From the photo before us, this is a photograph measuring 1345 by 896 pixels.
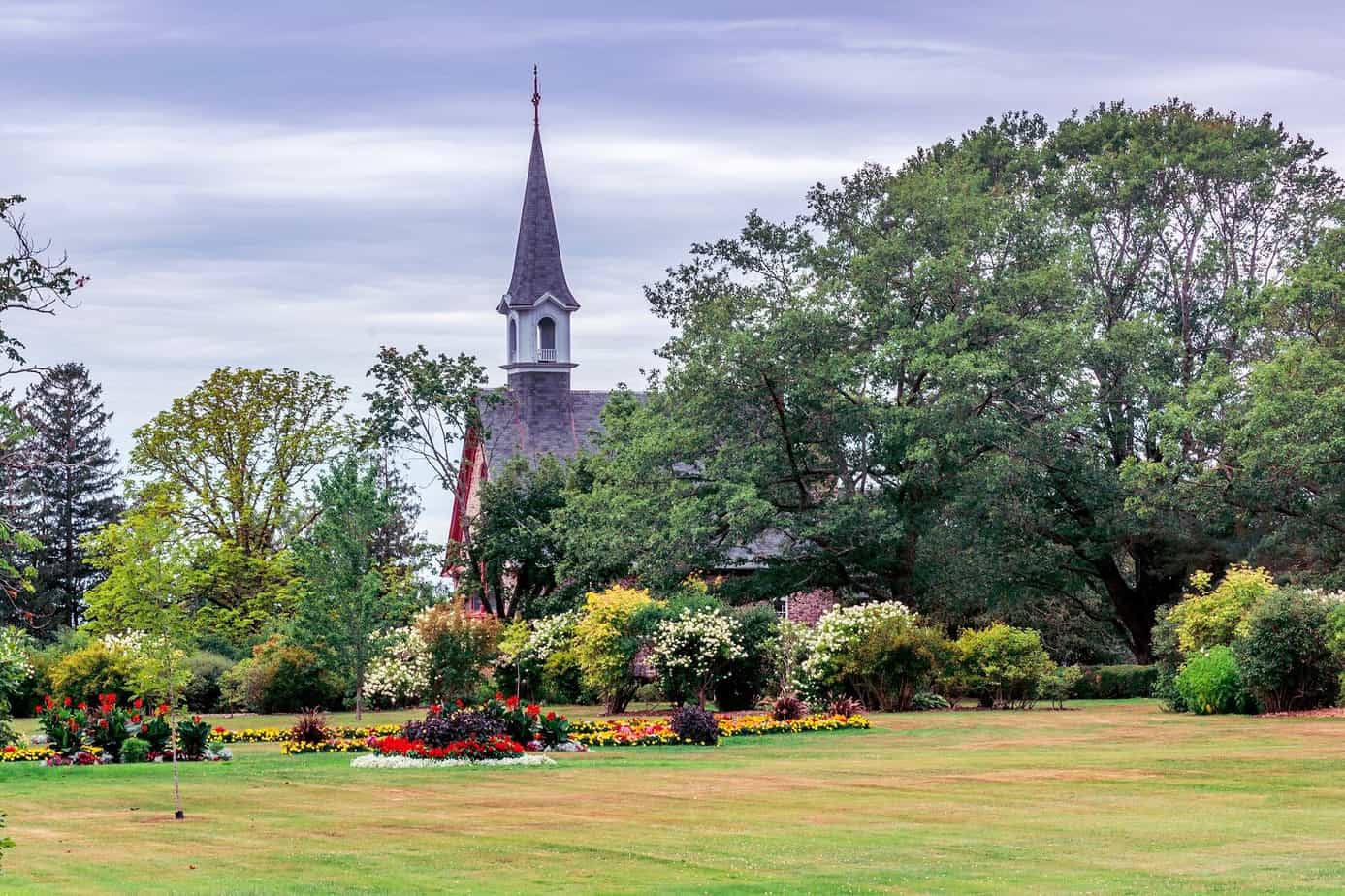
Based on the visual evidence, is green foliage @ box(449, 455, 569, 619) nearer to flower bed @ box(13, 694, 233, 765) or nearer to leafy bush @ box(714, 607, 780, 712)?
leafy bush @ box(714, 607, 780, 712)

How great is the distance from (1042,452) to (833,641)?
9620 millimetres

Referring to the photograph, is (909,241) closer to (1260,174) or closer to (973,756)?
Answer: (1260,174)

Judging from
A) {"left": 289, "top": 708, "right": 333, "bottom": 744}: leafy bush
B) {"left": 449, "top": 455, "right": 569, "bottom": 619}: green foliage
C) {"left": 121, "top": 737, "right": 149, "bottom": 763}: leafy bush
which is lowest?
{"left": 121, "top": 737, "right": 149, "bottom": 763}: leafy bush

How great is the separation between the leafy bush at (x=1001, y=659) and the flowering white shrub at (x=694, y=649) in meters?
4.61

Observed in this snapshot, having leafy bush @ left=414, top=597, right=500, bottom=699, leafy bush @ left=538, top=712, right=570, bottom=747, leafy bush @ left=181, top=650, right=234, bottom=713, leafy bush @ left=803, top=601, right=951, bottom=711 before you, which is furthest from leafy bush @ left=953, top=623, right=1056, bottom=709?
leafy bush @ left=181, top=650, right=234, bottom=713

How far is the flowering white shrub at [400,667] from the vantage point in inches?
1478

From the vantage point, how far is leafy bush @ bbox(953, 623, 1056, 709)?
34.3 m

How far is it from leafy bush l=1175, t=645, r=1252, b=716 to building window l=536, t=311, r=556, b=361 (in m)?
33.1

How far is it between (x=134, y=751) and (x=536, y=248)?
128 feet

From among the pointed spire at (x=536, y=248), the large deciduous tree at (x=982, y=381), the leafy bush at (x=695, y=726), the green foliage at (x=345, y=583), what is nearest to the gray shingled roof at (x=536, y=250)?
the pointed spire at (x=536, y=248)

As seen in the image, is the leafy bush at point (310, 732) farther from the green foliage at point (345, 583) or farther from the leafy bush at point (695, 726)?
the green foliage at point (345, 583)

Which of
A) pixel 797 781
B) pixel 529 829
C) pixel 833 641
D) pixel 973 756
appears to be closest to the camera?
pixel 529 829

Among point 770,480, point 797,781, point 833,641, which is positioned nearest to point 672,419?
point 770,480

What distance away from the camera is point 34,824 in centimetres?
1622
